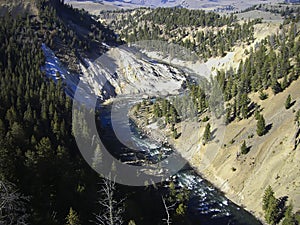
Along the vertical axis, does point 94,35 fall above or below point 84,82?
above

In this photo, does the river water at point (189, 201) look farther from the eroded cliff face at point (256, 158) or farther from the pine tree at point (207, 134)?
the pine tree at point (207, 134)

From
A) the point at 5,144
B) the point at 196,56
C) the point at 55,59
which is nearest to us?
the point at 5,144

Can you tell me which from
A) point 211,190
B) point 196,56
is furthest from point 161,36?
point 211,190

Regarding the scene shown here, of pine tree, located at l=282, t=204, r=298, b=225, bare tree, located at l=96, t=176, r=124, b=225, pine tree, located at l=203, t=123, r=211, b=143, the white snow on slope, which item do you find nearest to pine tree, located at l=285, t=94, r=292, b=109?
pine tree, located at l=203, t=123, r=211, b=143

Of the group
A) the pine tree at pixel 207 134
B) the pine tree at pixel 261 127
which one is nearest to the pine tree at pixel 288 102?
the pine tree at pixel 261 127

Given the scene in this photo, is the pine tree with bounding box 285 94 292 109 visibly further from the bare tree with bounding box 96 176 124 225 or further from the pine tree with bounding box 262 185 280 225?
the bare tree with bounding box 96 176 124 225

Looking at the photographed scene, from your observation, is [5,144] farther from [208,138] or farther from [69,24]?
[69,24]
